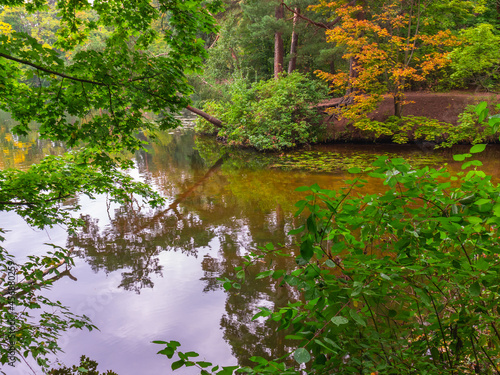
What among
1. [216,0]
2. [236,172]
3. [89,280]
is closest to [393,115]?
[236,172]

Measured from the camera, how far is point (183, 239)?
7.16 metres

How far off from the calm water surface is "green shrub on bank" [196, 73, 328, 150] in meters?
2.15

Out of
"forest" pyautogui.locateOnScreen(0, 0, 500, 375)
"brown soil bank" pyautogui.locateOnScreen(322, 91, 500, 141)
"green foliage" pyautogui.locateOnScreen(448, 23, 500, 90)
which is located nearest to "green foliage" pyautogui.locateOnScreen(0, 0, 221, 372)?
"forest" pyautogui.locateOnScreen(0, 0, 500, 375)

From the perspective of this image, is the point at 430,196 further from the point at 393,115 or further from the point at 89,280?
the point at 393,115

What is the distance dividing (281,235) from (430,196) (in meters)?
5.47

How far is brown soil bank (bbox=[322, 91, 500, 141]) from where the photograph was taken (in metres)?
14.5

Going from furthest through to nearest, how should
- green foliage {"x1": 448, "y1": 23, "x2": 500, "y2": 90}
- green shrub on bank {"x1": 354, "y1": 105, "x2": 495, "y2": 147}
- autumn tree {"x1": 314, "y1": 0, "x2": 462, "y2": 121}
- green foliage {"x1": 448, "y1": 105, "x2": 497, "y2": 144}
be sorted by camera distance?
green shrub on bank {"x1": 354, "y1": 105, "x2": 495, "y2": 147}, autumn tree {"x1": 314, "y1": 0, "x2": 462, "y2": 121}, green foliage {"x1": 448, "y1": 23, "x2": 500, "y2": 90}, green foliage {"x1": 448, "y1": 105, "x2": 497, "y2": 144}

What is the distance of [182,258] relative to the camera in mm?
6457

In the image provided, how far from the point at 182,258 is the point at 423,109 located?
44.6ft

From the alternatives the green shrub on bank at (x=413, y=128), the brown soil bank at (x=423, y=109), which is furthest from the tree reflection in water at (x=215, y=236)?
the brown soil bank at (x=423, y=109)

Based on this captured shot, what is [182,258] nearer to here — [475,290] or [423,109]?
[475,290]

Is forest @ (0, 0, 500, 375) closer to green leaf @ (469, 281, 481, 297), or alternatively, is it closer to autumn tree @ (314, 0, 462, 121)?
green leaf @ (469, 281, 481, 297)

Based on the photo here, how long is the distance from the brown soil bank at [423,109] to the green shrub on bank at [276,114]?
1045 mm

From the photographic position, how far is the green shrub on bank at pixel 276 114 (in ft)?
47.0
